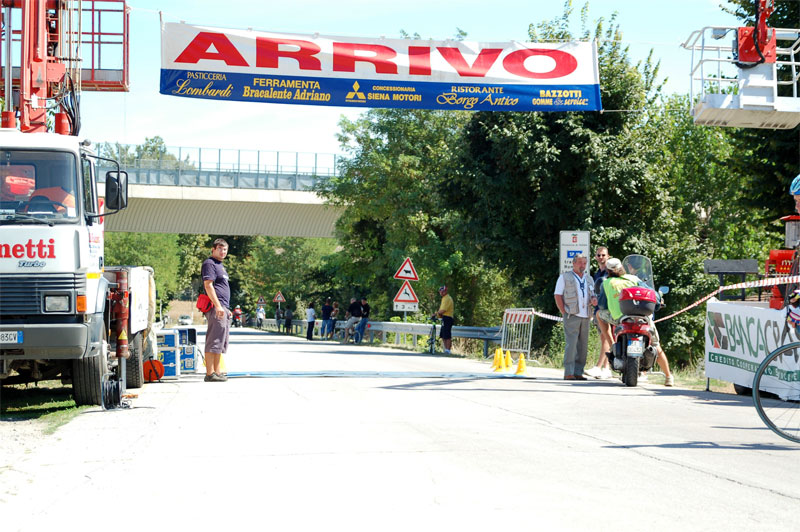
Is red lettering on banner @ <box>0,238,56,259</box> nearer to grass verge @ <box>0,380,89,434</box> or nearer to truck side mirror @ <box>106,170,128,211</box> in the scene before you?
truck side mirror @ <box>106,170,128,211</box>

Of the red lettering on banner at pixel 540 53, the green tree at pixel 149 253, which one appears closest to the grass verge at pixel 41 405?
the red lettering on banner at pixel 540 53

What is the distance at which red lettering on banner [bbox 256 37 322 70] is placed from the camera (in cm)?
1705

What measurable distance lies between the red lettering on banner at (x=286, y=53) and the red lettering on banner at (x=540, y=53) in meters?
3.57

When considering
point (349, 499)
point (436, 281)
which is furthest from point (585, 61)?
point (436, 281)

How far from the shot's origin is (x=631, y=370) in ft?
44.5

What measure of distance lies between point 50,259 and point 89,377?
4.94ft

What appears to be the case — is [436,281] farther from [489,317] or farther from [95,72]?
[95,72]

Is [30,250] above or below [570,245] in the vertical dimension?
below

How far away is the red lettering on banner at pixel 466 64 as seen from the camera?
698 inches

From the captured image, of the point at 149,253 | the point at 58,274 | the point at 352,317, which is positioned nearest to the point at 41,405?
the point at 58,274

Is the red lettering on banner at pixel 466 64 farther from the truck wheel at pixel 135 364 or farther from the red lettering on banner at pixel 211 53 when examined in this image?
the truck wheel at pixel 135 364

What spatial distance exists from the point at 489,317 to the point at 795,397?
34.9 metres

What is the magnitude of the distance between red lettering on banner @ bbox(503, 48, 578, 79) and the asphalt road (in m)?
8.11

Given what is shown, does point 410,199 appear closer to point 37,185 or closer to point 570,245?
point 570,245
